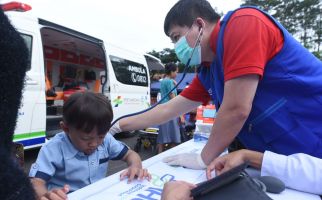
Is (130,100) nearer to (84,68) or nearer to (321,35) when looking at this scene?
(84,68)

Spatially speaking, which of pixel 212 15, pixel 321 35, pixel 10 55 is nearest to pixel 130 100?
pixel 212 15

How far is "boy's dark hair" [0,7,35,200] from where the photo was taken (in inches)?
15.4

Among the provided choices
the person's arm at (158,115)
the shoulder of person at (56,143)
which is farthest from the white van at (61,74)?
the person's arm at (158,115)

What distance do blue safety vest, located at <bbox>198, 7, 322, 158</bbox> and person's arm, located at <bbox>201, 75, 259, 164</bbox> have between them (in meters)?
0.07

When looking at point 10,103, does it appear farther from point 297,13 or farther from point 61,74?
point 297,13

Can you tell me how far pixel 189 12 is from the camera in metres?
1.36

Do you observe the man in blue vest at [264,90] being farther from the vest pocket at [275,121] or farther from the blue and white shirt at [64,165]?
the blue and white shirt at [64,165]

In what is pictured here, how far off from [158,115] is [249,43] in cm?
83

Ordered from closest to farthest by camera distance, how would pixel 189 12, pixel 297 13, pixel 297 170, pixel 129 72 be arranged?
pixel 297 170, pixel 189 12, pixel 129 72, pixel 297 13

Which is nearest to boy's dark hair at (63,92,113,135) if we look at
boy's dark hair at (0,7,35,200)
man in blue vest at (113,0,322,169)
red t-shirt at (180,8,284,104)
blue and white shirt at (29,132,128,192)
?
blue and white shirt at (29,132,128,192)

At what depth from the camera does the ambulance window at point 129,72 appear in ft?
19.6

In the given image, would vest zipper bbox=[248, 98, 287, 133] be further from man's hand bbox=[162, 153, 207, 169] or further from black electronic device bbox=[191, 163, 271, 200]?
black electronic device bbox=[191, 163, 271, 200]

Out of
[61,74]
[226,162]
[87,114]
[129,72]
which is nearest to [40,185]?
[87,114]

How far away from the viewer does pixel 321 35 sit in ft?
83.1
